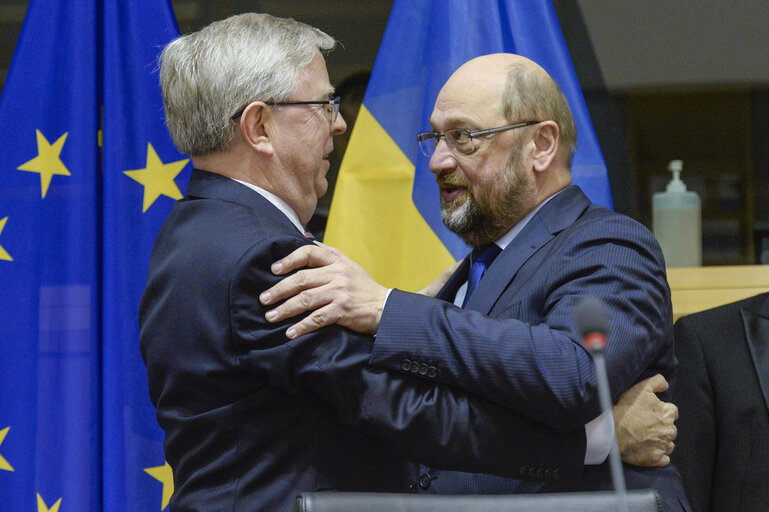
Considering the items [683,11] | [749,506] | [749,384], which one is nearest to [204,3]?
[683,11]

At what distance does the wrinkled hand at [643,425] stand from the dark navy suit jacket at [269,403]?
0.46 ft

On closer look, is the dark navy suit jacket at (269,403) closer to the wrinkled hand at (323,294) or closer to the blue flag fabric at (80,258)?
the wrinkled hand at (323,294)

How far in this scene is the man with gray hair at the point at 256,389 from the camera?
157 centimetres

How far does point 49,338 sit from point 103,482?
0.42 metres

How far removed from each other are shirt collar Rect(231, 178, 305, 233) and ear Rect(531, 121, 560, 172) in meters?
0.58

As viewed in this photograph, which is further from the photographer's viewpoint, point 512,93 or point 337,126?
point 512,93

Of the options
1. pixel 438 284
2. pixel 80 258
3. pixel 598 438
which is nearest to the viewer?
pixel 598 438

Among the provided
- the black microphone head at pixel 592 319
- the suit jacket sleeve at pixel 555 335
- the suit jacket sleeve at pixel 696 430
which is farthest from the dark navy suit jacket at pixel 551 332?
the suit jacket sleeve at pixel 696 430

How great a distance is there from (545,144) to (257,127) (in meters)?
0.69

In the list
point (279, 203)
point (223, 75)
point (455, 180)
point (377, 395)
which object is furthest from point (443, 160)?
point (377, 395)

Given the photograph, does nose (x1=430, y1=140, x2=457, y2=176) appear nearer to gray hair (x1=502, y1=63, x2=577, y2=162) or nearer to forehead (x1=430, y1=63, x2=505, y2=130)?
forehead (x1=430, y1=63, x2=505, y2=130)

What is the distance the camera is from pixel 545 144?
2.14m

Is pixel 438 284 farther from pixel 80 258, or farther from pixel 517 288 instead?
pixel 80 258

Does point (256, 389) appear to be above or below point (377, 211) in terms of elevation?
below
